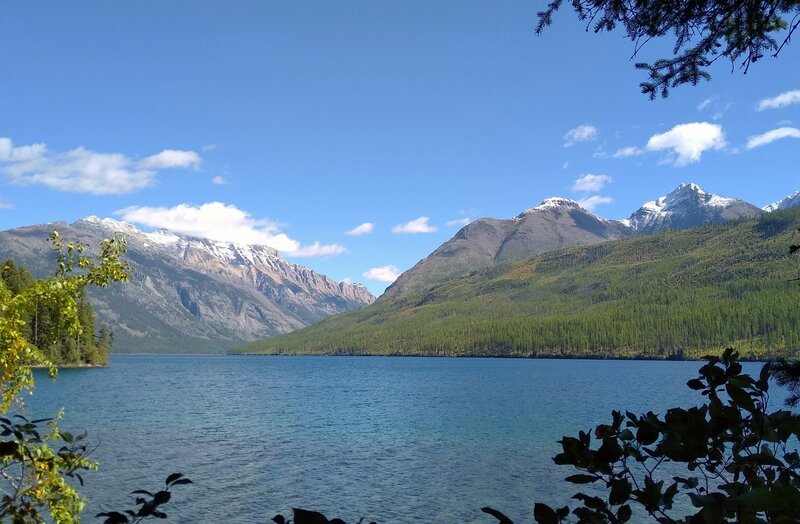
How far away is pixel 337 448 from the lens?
46500mm

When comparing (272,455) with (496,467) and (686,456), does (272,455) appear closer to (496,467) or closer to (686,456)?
(496,467)

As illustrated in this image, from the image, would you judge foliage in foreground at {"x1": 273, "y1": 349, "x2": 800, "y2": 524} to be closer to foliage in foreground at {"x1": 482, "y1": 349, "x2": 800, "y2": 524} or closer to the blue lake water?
foliage in foreground at {"x1": 482, "y1": 349, "x2": 800, "y2": 524}

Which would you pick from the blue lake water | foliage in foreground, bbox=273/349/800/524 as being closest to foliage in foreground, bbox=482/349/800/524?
foliage in foreground, bbox=273/349/800/524

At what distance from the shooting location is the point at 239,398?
88.4 meters

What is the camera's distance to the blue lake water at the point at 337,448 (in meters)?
31.2

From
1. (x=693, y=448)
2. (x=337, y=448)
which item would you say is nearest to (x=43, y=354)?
(x=693, y=448)

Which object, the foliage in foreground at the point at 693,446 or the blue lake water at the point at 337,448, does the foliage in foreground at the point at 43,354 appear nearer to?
the blue lake water at the point at 337,448

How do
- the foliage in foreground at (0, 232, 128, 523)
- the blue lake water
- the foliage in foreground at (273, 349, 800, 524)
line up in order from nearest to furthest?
1. the foliage in foreground at (273, 349, 800, 524)
2. the foliage in foreground at (0, 232, 128, 523)
3. the blue lake water

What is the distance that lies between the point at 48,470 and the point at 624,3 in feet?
31.6

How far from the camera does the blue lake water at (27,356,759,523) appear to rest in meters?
31.2

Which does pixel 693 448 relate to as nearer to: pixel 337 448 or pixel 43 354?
pixel 43 354

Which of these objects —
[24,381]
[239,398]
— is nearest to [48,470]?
[24,381]

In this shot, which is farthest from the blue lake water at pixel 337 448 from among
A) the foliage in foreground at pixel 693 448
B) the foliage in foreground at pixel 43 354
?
the foliage in foreground at pixel 693 448

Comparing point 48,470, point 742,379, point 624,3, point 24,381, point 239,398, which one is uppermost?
point 624,3
